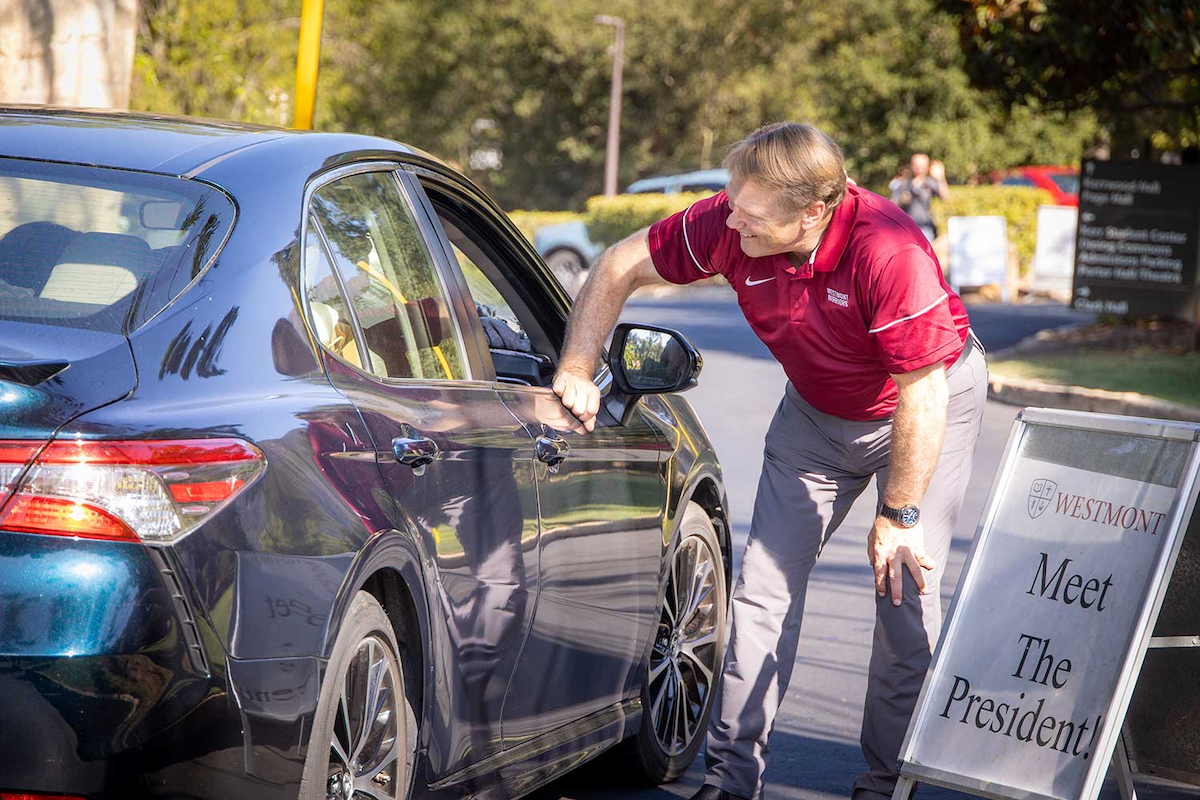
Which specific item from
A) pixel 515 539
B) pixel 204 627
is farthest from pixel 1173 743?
pixel 204 627

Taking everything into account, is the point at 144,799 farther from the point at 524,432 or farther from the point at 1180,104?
the point at 1180,104

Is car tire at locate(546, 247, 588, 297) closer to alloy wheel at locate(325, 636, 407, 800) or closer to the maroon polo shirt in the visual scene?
the maroon polo shirt

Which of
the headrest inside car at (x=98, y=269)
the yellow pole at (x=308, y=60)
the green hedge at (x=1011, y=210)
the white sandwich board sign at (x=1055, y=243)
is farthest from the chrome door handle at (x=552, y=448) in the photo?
the green hedge at (x=1011, y=210)

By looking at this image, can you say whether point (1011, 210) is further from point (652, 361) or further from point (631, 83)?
point (652, 361)

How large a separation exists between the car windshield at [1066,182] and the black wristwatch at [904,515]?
1261 inches

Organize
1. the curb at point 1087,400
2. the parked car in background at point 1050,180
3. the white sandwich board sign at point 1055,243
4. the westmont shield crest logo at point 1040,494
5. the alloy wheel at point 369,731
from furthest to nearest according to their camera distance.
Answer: the parked car in background at point 1050,180 < the white sandwich board sign at point 1055,243 < the curb at point 1087,400 < the westmont shield crest logo at point 1040,494 < the alloy wheel at point 369,731

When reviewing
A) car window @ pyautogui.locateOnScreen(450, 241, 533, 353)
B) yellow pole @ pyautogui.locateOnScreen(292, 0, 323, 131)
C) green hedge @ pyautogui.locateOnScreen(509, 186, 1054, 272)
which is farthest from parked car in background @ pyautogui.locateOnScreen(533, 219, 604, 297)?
car window @ pyautogui.locateOnScreen(450, 241, 533, 353)

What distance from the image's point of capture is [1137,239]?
16797mm

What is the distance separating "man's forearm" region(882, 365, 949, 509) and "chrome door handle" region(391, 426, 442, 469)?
119cm

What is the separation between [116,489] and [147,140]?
1018 mm

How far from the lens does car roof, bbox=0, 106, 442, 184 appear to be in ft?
9.80

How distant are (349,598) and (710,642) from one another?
2.22 m

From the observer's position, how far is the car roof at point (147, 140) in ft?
9.80

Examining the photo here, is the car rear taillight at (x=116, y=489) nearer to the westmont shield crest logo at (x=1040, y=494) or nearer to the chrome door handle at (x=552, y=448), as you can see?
the chrome door handle at (x=552, y=448)
